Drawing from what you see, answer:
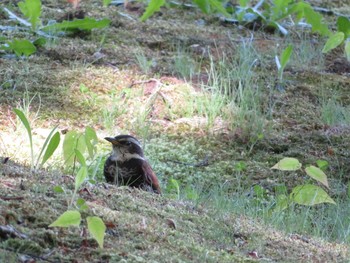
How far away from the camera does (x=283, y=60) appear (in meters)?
7.96

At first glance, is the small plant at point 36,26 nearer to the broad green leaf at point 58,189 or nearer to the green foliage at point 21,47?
the green foliage at point 21,47

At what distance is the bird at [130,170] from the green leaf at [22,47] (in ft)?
8.25

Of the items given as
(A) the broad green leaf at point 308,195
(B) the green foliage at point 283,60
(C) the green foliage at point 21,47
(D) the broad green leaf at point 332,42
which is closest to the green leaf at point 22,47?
(C) the green foliage at point 21,47

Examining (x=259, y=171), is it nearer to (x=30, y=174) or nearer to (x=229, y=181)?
(x=229, y=181)

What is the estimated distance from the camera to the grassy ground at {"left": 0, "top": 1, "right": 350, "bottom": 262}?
363cm

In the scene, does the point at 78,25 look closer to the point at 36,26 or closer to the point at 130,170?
the point at 36,26

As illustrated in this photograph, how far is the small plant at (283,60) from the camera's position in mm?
7895

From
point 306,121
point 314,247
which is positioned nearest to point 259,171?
point 306,121

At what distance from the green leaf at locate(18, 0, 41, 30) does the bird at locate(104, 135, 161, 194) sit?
2922 mm

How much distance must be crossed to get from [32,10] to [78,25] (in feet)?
2.06

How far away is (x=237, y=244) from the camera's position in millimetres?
4000

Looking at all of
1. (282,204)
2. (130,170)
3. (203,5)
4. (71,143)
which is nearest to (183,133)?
(130,170)

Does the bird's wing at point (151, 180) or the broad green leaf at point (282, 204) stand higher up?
the bird's wing at point (151, 180)

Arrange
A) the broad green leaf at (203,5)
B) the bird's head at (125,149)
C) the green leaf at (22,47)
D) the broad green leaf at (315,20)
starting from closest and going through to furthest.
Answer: the bird's head at (125,149) → the green leaf at (22,47) → the broad green leaf at (315,20) → the broad green leaf at (203,5)
